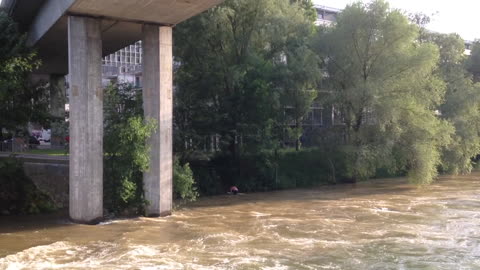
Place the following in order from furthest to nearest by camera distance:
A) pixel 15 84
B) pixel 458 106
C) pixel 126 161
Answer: pixel 458 106 < pixel 126 161 < pixel 15 84

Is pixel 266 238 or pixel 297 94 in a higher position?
pixel 297 94

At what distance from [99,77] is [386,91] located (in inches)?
807

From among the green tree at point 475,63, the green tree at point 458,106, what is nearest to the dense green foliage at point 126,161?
the green tree at point 458,106

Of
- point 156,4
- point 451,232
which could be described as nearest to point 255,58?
point 156,4

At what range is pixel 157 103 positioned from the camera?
874 inches

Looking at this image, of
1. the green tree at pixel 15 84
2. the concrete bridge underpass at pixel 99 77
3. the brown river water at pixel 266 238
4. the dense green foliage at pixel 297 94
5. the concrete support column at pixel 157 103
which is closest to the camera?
the brown river water at pixel 266 238

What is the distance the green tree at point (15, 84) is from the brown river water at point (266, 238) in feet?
15.3

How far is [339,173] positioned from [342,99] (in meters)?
6.14

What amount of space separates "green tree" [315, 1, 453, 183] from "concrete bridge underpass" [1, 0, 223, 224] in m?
16.1

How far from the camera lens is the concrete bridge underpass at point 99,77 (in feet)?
65.6

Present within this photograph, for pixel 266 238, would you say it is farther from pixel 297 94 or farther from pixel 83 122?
pixel 297 94

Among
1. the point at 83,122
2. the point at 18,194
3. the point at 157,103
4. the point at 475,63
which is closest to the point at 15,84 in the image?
the point at 83,122

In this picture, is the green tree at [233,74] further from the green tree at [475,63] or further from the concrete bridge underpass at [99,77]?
the green tree at [475,63]

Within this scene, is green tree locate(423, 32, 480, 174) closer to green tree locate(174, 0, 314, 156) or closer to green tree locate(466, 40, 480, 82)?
green tree locate(466, 40, 480, 82)
